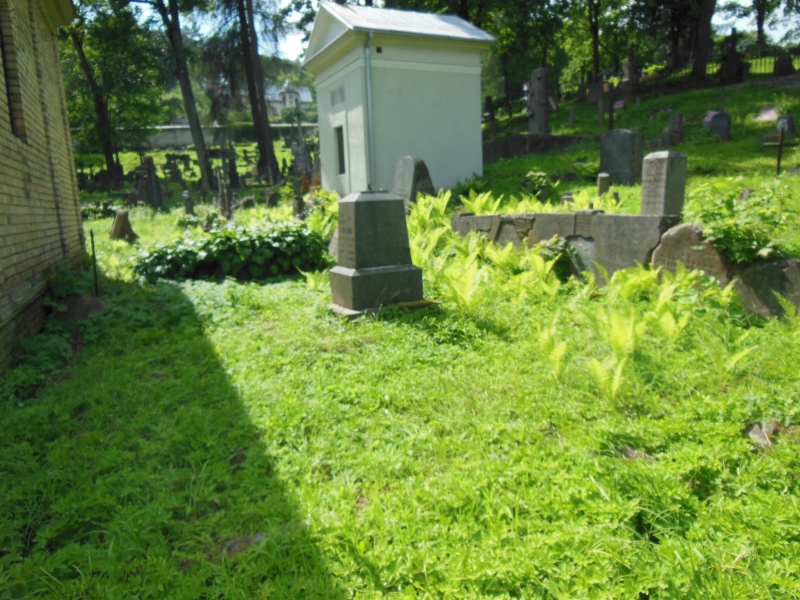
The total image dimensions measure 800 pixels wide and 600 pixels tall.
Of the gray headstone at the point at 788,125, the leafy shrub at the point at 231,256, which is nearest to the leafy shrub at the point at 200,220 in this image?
the leafy shrub at the point at 231,256

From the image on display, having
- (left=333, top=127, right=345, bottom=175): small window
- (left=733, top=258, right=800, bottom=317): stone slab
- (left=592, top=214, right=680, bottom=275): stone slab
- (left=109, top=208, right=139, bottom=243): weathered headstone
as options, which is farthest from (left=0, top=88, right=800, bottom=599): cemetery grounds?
(left=333, top=127, right=345, bottom=175): small window

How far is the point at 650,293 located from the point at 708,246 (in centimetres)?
72

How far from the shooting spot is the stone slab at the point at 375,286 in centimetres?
612

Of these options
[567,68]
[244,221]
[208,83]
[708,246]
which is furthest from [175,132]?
[708,246]

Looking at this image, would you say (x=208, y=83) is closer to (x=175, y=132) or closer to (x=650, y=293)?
(x=650, y=293)

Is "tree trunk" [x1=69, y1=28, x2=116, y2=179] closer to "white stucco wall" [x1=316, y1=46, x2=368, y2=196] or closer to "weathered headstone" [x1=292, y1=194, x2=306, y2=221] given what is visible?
"white stucco wall" [x1=316, y1=46, x2=368, y2=196]

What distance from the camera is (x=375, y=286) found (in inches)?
244

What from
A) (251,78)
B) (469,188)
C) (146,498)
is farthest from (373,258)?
(251,78)

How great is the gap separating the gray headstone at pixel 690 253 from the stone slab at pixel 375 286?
2636mm

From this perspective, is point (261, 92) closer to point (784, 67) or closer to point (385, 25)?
point (385, 25)

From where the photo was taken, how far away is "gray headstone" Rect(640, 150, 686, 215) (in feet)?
24.3

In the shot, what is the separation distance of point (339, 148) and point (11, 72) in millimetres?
12789

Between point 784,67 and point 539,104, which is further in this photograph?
point 784,67

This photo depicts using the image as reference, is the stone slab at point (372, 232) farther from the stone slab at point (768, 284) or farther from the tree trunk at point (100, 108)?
the tree trunk at point (100, 108)
